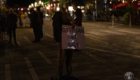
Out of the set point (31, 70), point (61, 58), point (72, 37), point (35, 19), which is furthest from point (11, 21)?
point (72, 37)

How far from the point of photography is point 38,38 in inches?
574

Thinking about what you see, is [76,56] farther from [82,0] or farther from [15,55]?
[82,0]

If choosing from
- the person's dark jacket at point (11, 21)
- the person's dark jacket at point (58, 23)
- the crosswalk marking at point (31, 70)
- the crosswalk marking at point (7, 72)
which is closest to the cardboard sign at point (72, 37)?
the person's dark jacket at point (58, 23)

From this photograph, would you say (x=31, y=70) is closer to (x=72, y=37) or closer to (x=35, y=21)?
(x=72, y=37)

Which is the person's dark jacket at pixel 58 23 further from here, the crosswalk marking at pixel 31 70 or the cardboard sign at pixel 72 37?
the crosswalk marking at pixel 31 70

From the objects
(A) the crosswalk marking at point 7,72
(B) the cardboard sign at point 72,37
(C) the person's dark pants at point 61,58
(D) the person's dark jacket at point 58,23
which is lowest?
(A) the crosswalk marking at point 7,72

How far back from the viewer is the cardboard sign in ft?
19.3

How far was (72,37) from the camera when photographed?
595 centimetres

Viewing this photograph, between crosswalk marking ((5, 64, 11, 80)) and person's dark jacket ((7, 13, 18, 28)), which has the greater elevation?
person's dark jacket ((7, 13, 18, 28))

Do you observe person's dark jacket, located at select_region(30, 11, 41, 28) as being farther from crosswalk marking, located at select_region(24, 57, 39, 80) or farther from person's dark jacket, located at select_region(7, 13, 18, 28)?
crosswalk marking, located at select_region(24, 57, 39, 80)

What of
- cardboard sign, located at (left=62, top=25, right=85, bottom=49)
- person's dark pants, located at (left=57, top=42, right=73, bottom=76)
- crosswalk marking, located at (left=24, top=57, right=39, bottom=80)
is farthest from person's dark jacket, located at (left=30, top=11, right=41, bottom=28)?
cardboard sign, located at (left=62, top=25, right=85, bottom=49)

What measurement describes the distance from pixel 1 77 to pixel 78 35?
236cm

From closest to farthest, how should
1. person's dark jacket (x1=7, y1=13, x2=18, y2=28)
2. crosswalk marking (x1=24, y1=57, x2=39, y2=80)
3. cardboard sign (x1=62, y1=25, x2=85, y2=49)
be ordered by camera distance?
cardboard sign (x1=62, y1=25, x2=85, y2=49) < crosswalk marking (x1=24, y1=57, x2=39, y2=80) < person's dark jacket (x1=7, y1=13, x2=18, y2=28)

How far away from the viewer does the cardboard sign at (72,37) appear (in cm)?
588
